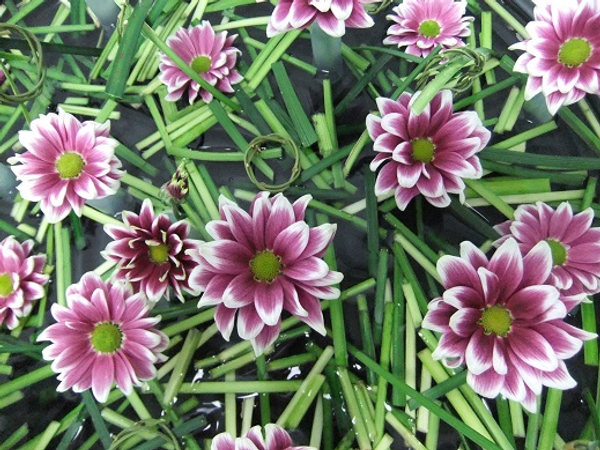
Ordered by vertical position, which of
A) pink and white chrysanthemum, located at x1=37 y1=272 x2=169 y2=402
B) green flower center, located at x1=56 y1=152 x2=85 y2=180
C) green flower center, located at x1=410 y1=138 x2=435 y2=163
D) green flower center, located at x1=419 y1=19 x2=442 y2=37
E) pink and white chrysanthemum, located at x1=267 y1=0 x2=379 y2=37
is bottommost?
pink and white chrysanthemum, located at x1=37 y1=272 x2=169 y2=402

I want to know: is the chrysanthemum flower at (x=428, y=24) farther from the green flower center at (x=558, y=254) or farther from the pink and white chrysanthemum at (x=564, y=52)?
the green flower center at (x=558, y=254)

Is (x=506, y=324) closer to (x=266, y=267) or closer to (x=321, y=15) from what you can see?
(x=266, y=267)

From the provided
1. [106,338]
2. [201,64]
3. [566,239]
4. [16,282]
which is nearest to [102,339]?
[106,338]

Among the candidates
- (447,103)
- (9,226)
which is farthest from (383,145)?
(9,226)

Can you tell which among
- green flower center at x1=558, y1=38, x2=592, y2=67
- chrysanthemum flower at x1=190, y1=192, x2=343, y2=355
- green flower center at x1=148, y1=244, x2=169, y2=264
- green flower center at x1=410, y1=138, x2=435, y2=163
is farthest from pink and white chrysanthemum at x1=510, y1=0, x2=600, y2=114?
green flower center at x1=148, y1=244, x2=169, y2=264

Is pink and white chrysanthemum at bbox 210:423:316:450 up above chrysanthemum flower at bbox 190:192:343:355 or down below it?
below

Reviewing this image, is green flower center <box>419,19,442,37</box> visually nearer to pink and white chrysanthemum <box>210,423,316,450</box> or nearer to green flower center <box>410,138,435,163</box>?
green flower center <box>410,138,435,163</box>

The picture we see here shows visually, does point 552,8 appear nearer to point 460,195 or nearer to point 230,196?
point 460,195
